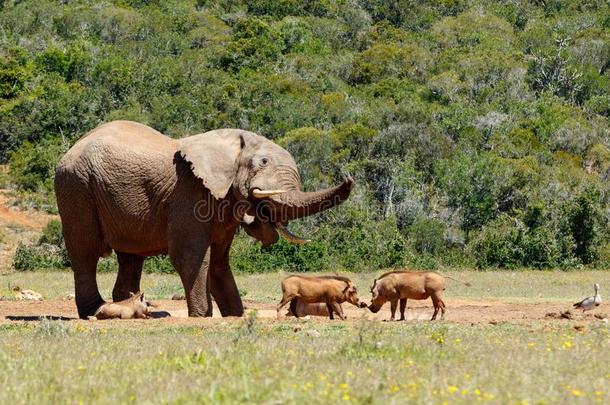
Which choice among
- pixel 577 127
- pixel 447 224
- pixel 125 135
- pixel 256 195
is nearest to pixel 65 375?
pixel 256 195

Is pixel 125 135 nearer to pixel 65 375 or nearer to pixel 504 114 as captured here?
pixel 65 375

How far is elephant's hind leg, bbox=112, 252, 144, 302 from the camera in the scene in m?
19.2

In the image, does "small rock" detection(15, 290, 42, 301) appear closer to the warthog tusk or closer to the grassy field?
the grassy field

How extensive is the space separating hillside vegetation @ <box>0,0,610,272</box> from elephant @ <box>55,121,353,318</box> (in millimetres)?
14842

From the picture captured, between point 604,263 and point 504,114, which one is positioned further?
point 504,114

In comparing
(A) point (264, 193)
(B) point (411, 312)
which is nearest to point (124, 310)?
(A) point (264, 193)

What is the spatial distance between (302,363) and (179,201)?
7.72 m

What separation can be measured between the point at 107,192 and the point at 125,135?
1.03 metres

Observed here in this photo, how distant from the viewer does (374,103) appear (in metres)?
58.2

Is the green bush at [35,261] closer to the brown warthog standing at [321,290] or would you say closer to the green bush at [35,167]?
the green bush at [35,167]

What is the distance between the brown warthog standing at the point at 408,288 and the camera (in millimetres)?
18875

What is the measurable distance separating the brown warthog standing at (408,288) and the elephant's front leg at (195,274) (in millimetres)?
3075

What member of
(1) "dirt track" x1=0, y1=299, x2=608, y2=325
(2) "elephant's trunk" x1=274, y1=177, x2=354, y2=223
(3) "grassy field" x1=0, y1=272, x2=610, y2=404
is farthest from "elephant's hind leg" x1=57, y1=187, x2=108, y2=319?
(2) "elephant's trunk" x1=274, y1=177, x2=354, y2=223

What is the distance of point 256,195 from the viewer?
17.4 meters
